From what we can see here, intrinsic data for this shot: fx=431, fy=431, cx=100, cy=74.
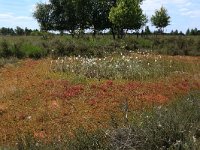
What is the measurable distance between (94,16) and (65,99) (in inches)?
1729

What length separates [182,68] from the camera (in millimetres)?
22328

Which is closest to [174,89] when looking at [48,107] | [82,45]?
[48,107]

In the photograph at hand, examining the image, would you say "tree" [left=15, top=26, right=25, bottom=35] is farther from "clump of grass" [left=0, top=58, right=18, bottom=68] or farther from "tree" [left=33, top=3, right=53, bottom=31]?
"clump of grass" [left=0, top=58, right=18, bottom=68]

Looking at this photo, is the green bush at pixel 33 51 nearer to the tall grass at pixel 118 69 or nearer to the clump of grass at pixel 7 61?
the clump of grass at pixel 7 61

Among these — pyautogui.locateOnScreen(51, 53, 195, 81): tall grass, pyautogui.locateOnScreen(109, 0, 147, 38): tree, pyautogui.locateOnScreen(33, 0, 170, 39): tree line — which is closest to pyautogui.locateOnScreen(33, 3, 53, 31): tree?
pyautogui.locateOnScreen(33, 0, 170, 39): tree line

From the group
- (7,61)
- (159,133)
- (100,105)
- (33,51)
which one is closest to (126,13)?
(33,51)

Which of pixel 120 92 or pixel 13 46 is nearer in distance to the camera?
pixel 120 92

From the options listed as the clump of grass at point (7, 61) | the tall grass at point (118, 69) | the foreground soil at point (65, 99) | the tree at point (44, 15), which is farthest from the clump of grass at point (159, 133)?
the tree at point (44, 15)

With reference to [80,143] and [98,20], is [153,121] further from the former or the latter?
[98,20]

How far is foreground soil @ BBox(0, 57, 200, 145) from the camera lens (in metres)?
10.5

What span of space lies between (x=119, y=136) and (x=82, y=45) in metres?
24.5

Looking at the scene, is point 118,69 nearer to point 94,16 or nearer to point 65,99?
point 65,99

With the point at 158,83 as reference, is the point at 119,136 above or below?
above

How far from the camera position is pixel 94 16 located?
57.0m
